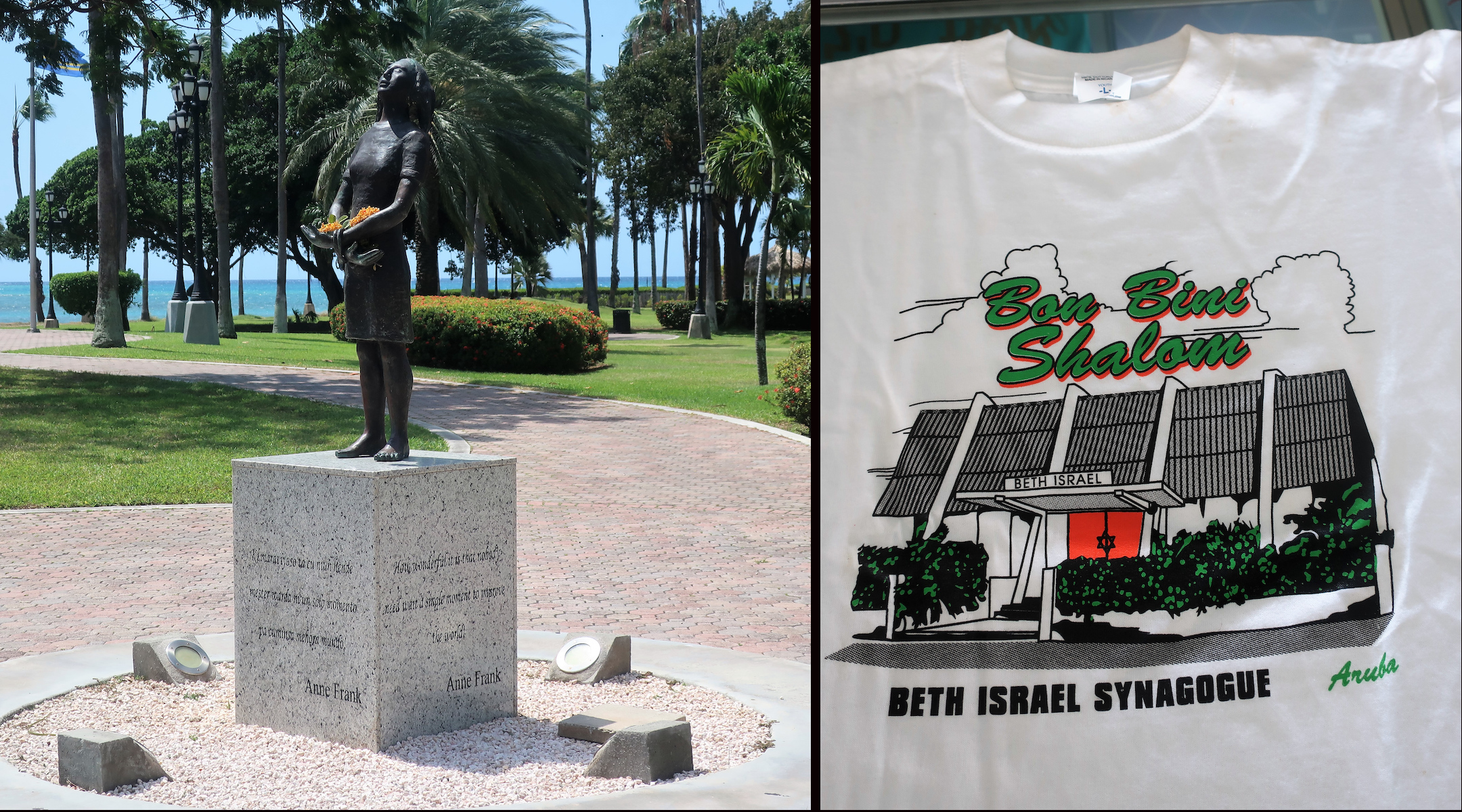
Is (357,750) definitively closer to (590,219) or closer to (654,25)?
(590,219)

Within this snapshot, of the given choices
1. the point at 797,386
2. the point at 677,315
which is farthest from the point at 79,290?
the point at 797,386

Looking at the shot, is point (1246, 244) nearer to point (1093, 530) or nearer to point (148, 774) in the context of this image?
point (1093, 530)

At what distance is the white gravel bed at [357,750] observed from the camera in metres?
4.20

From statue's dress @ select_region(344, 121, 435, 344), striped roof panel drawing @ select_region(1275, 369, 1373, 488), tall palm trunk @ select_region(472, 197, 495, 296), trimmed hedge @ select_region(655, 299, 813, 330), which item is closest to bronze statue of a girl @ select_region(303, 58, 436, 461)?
statue's dress @ select_region(344, 121, 435, 344)

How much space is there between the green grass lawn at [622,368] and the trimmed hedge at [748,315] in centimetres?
924

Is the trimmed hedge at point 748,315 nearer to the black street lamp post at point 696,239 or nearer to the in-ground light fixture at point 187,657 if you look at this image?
the black street lamp post at point 696,239

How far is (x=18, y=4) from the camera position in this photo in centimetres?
1852

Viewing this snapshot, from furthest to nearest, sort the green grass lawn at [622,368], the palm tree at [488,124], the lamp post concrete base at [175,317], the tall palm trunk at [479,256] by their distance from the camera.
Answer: the tall palm trunk at [479,256] < the lamp post concrete base at [175,317] < the palm tree at [488,124] < the green grass lawn at [622,368]

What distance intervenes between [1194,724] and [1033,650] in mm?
→ 432

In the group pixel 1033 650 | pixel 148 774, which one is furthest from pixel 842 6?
pixel 148 774

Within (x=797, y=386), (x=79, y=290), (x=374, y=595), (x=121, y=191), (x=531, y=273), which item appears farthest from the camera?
(x=531, y=273)

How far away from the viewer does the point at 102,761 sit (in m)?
4.09

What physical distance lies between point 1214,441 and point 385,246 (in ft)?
10.9

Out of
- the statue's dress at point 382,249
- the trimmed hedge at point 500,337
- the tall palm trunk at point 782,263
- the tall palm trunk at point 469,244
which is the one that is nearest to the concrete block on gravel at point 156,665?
the statue's dress at point 382,249
